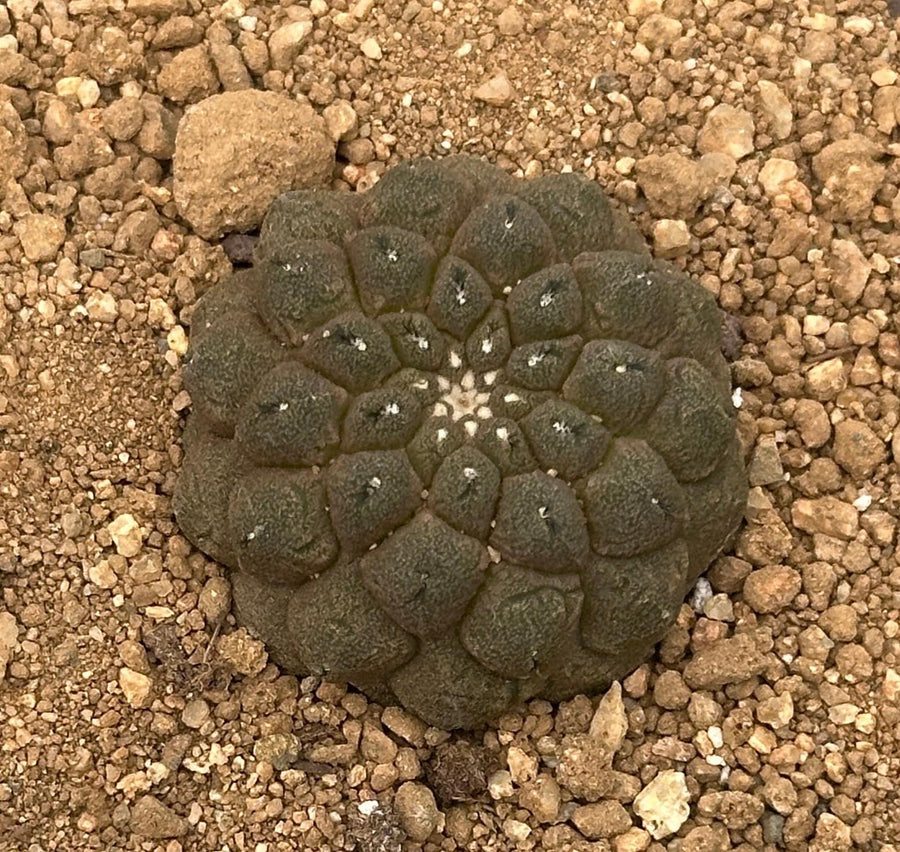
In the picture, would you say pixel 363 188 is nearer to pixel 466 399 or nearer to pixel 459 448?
pixel 466 399

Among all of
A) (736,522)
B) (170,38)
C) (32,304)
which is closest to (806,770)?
(736,522)

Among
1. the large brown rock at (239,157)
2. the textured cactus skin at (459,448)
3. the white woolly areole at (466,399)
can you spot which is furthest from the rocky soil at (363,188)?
the white woolly areole at (466,399)

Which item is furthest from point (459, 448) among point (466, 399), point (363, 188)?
point (363, 188)

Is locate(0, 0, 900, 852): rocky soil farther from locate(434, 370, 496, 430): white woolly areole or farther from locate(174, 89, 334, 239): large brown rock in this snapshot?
locate(434, 370, 496, 430): white woolly areole

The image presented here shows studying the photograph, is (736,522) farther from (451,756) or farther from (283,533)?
(283,533)

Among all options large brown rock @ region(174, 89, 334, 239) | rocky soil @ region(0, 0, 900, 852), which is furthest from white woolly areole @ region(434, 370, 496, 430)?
large brown rock @ region(174, 89, 334, 239)

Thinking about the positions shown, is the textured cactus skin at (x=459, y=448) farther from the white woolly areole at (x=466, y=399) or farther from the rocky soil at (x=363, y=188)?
the rocky soil at (x=363, y=188)
